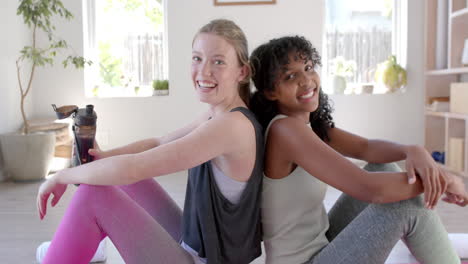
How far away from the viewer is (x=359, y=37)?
4.59 meters

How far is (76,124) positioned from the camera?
4.38 ft

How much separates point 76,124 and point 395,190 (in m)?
0.87

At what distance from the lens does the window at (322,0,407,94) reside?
179 inches

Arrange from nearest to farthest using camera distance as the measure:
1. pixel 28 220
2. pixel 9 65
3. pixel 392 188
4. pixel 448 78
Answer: pixel 392 188, pixel 28 220, pixel 9 65, pixel 448 78

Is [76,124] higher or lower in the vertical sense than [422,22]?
lower

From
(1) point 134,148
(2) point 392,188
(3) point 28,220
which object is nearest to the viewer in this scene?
(2) point 392,188

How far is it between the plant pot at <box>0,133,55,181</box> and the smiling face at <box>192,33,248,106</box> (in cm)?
261

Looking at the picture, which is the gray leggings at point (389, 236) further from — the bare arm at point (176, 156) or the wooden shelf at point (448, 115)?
the wooden shelf at point (448, 115)

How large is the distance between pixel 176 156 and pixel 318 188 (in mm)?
402

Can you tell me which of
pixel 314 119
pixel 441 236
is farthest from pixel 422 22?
pixel 441 236

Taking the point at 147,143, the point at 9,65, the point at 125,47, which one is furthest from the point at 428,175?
the point at 125,47

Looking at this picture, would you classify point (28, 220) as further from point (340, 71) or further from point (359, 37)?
point (359, 37)

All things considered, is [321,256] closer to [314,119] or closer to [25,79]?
[314,119]

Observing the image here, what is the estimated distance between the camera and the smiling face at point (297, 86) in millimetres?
1284
